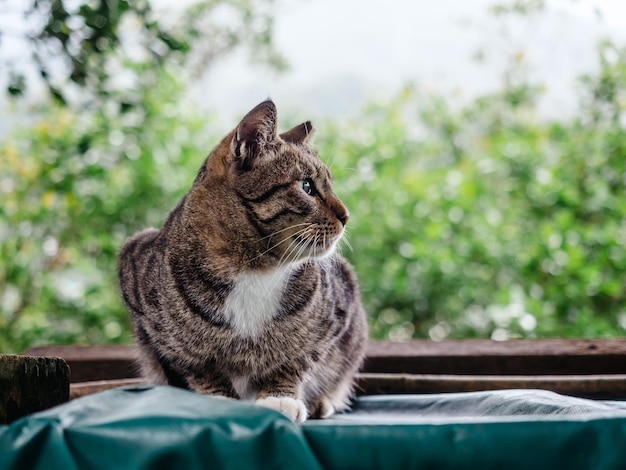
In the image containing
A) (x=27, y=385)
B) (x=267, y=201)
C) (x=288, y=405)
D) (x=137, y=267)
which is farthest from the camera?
(x=137, y=267)

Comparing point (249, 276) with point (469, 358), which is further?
point (469, 358)

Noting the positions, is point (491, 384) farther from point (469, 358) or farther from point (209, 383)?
point (209, 383)

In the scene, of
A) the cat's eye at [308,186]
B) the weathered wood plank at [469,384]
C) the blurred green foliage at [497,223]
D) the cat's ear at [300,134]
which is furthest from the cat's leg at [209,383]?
the blurred green foliage at [497,223]

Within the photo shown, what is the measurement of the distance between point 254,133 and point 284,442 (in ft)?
2.56

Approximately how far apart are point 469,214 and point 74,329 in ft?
5.33

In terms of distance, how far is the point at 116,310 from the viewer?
9.06 ft

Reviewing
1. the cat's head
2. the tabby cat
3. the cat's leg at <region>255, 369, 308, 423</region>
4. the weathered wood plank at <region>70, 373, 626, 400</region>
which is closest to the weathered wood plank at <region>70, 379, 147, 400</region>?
the weathered wood plank at <region>70, 373, 626, 400</region>

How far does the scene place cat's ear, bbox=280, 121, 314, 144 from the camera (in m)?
1.52

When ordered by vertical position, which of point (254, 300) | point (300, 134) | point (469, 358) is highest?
point (300, 134)

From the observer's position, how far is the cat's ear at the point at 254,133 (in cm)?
132

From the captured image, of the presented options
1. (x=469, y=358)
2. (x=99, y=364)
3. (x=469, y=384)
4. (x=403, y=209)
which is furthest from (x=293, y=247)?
(x=403, y=209)

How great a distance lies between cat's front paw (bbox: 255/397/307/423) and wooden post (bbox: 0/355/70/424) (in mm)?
375

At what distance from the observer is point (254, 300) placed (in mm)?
1333

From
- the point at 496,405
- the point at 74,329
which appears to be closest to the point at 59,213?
the point at 74,329
